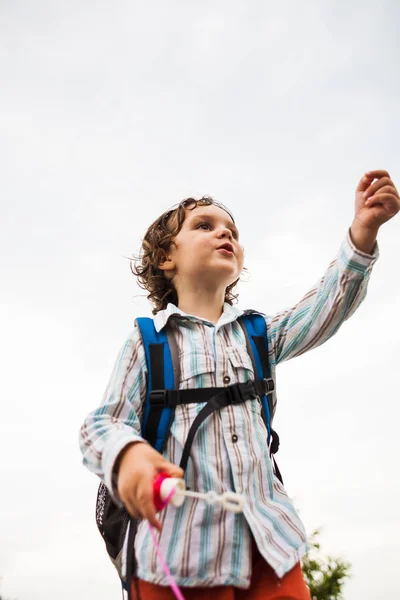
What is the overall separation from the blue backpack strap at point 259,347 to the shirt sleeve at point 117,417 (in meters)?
0.61

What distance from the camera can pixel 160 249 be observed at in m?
3.54

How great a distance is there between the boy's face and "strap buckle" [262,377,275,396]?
0.71 meters

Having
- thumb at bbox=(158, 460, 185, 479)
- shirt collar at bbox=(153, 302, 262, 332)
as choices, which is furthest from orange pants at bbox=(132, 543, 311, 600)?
shirt collar at bbox=(153, 302, 262, 332)

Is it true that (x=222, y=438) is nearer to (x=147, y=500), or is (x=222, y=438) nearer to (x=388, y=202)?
(x=147, y=500)

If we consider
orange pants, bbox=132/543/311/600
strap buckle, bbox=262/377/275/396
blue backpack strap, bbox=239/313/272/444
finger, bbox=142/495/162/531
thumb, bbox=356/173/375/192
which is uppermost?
thumb, bbox=356/173/375/192

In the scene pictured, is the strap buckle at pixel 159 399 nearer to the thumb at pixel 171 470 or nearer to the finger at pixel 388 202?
the thumb at pixel 171 470

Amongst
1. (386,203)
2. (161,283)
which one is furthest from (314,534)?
(386,203)

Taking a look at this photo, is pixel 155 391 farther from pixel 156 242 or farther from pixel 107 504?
pixel 156 242

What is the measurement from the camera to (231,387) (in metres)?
2.54

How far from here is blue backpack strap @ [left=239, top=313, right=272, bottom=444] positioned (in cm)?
270

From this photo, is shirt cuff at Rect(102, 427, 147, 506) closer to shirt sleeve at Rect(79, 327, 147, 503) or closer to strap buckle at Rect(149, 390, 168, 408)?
shirt sleeve at Rect(79, 327, 147, 503)

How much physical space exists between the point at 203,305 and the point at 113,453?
1350 mm

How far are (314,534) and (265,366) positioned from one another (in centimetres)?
1361

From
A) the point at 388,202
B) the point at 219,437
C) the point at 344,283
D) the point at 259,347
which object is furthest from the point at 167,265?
the point at 388,202
